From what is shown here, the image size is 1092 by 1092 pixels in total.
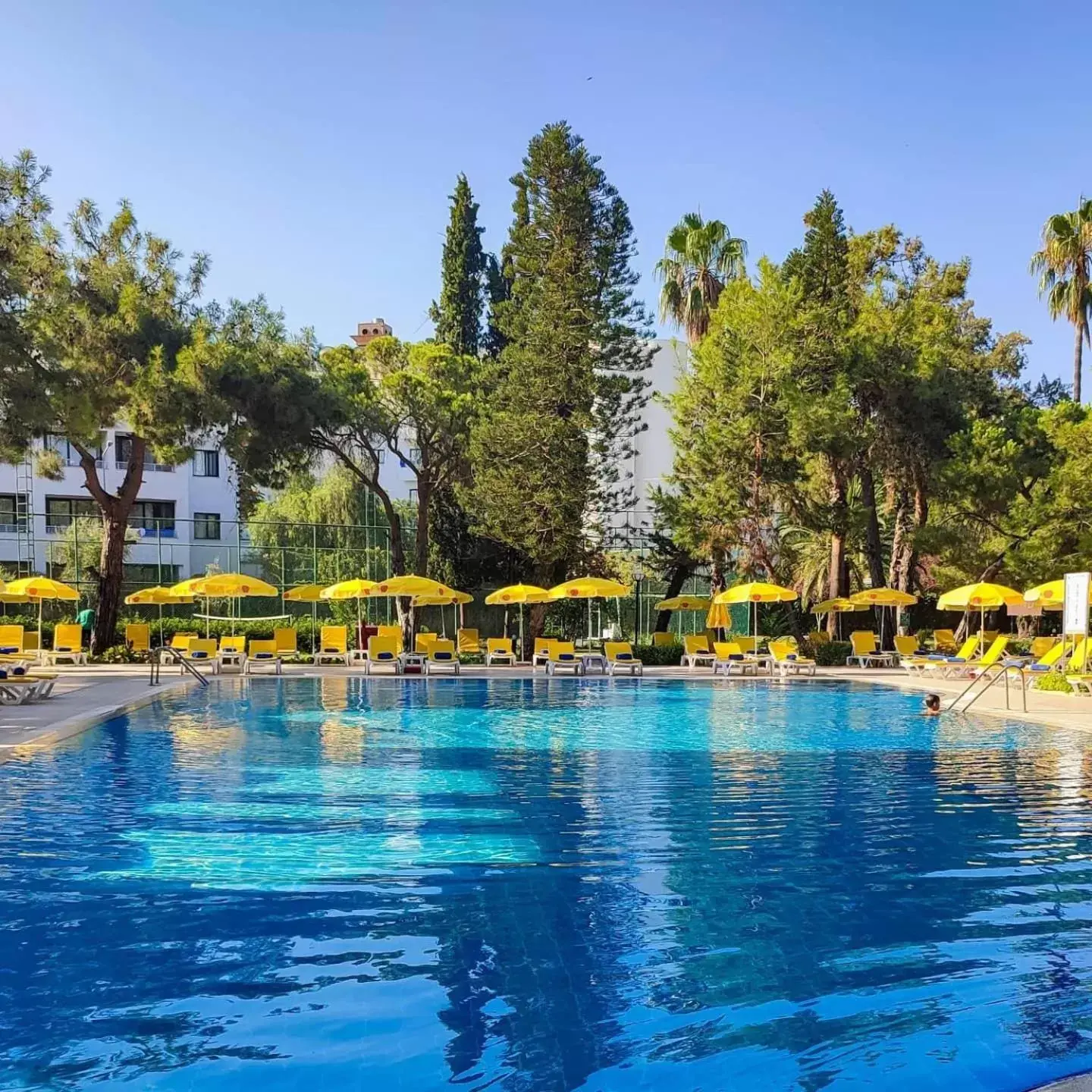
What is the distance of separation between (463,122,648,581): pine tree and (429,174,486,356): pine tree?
5.16 metres

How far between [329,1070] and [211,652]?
20.4 meters

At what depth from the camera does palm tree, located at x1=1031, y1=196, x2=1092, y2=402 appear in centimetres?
3306

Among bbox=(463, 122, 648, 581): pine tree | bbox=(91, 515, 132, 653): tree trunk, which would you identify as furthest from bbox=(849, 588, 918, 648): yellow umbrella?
bbox=(91, 515, 132, 653): tree trunk

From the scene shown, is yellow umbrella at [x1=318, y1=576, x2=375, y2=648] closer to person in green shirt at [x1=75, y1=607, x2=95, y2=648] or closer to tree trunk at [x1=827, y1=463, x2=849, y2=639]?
person in green shirt at [x1=75, y1=607, x2=95, y2=648]

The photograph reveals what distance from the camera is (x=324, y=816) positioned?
8.05 metres

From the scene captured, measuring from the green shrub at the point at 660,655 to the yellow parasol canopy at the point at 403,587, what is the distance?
6.60 meters

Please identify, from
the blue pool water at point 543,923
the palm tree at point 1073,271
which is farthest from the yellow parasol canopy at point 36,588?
the palm tree at point 1073,271

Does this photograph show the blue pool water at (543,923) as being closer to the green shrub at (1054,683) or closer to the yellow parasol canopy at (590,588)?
the green shrub at (1054,683)

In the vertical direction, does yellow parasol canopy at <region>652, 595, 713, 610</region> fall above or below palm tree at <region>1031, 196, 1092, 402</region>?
below

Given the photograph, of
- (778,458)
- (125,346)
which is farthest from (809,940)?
(778,458)

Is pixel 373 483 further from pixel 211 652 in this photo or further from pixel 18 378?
pixel 18 378

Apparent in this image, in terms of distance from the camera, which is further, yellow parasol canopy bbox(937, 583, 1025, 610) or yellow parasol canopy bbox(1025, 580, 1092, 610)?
yellow parasol canopy bbox(937, 583, 1025, 610)

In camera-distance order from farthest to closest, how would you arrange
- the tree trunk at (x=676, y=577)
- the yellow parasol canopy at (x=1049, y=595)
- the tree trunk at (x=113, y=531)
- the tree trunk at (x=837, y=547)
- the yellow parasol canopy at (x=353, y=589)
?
the tree trunk at (x=676, y=577) → the tree trunk at (x=837, y=547) → the tree trunk at (x=113, y=531) → the yellow parasol canopy at (x=353, y=589) → the yellow parasol canopy at (x=1049, y=595)

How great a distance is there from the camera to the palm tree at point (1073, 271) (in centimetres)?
3306
